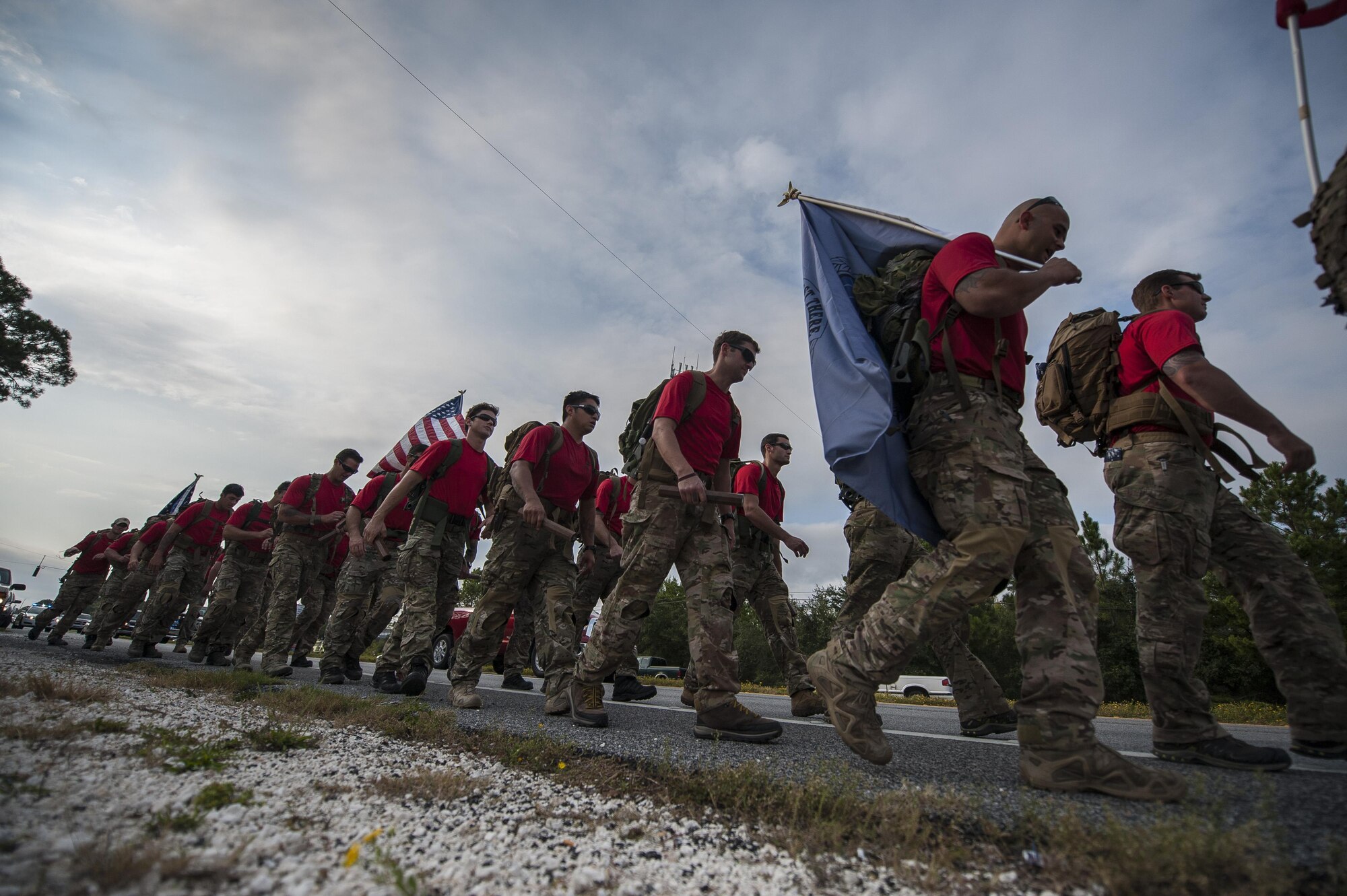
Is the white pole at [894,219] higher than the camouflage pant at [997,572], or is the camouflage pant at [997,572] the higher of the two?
the white pole at [894,219]

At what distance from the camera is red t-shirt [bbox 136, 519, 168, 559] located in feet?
33.3

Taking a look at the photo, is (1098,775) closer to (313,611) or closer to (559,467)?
(559,467)

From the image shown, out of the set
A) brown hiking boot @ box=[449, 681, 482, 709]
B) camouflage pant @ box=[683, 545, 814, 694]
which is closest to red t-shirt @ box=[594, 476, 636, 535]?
camouflage pant @ box=[683, 545, 814, 694]

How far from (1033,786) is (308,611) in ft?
28.9

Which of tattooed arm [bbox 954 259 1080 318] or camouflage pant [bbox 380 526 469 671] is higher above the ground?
tattooed arm [bbox 954 259 1080 318]

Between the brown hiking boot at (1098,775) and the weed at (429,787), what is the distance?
6.38 feet

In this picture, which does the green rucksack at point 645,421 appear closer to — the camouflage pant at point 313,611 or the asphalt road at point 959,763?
the asphalt road at point 959,763

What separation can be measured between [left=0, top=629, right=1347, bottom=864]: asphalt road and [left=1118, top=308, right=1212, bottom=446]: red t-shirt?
1.75 metres

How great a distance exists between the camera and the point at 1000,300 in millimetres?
2559

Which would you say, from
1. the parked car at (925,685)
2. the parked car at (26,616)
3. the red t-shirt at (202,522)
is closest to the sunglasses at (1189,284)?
the red t-shirt at (202,522)

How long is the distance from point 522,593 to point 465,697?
0.91m

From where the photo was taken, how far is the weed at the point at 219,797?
1689mm

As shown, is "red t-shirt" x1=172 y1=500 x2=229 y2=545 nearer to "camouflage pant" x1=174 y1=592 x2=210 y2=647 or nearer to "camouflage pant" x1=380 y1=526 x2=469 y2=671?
"camouflage pant" x1=174 y1=592 x2=210 y2=647

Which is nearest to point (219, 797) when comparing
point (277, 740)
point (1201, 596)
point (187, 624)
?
point (277, 740)
